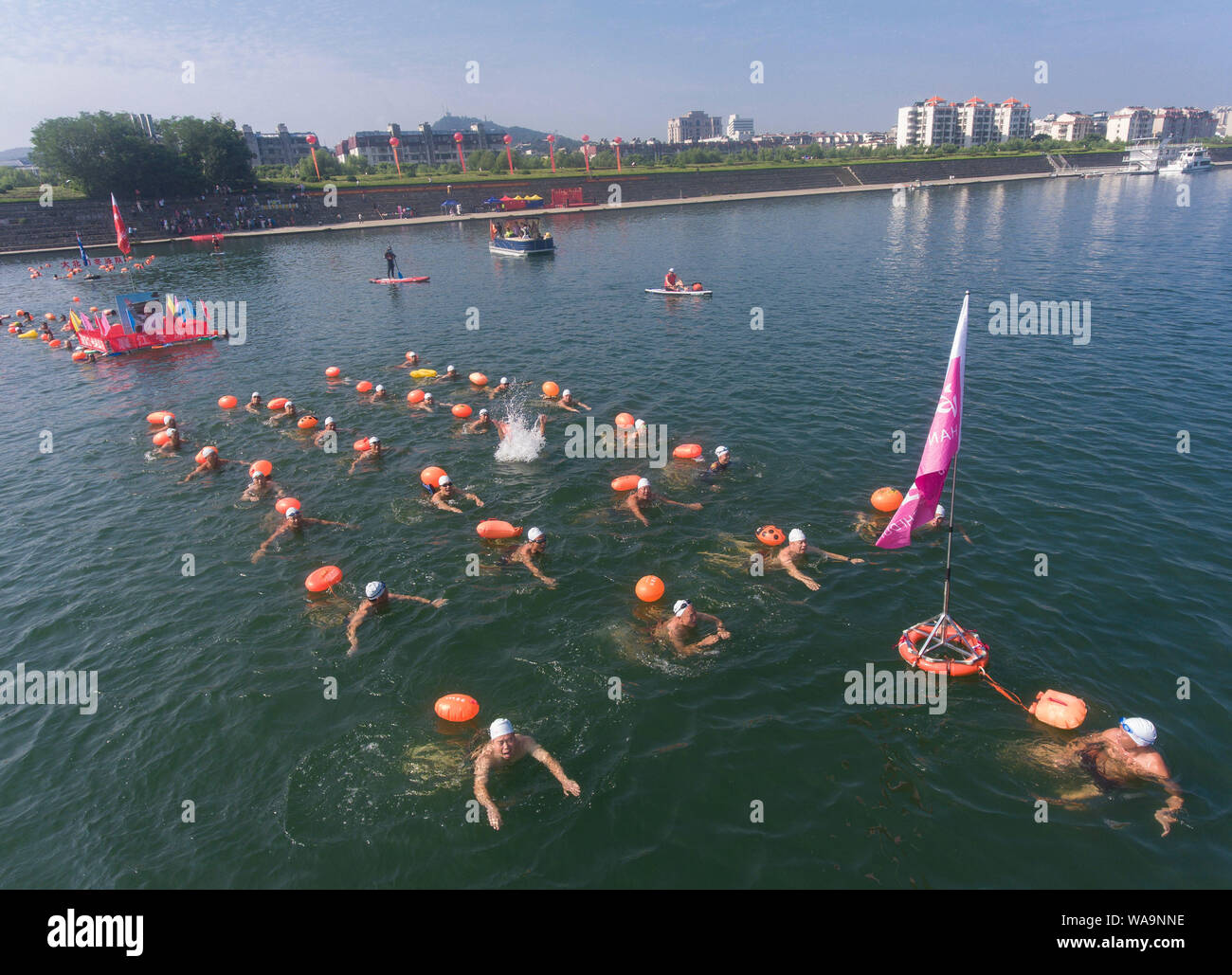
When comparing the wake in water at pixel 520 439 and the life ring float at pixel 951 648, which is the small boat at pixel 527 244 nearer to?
the wake in water at pixel 520 439

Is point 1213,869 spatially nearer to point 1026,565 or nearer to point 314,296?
point 1026,565

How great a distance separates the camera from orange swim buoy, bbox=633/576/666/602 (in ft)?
49.7

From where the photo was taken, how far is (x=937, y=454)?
427 inches

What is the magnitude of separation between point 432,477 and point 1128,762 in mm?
18100

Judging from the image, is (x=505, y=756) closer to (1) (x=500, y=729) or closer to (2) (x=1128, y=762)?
(1) (x=500, y=729)

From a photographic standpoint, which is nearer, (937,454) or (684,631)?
(937,454)

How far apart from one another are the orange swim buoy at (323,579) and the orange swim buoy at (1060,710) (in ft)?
51.4

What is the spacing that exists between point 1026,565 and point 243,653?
19018 mm

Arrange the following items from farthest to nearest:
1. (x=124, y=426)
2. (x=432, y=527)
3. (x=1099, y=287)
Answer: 1. (x=1099, y=287)
2. (x=124, y=426)
3. (x=432, y=527)

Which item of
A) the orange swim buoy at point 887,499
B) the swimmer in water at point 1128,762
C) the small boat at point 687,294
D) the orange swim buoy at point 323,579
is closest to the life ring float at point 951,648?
the swimmer in water at point 1128,762

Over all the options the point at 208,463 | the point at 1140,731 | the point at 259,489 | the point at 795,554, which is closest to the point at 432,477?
the point at 259,489

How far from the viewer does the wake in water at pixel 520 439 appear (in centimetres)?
2323
